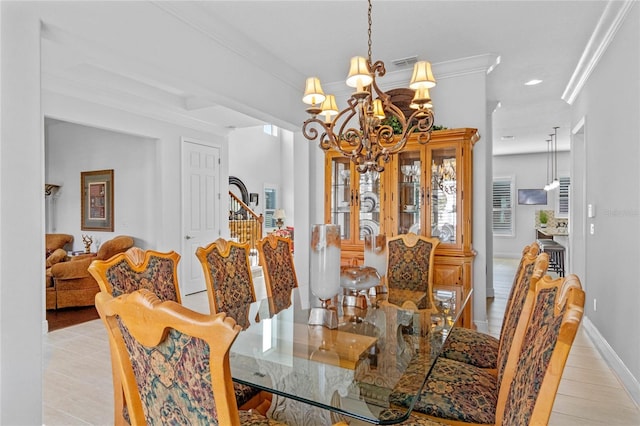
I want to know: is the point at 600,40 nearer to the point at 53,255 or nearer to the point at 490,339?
the point at 490,339

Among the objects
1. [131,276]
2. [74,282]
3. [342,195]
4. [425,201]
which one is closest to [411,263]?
[425,201]

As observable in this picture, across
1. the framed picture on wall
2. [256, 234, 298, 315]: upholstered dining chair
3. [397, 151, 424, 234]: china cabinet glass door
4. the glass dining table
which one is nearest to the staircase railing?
the framed picture on wall

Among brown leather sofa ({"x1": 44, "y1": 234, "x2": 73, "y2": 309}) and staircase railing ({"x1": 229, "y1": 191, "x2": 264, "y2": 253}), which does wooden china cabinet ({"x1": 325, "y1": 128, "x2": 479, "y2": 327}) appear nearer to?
brown leather sofa ({"x1": 44, "y1": 234, "x2": 73, "y2": 309})

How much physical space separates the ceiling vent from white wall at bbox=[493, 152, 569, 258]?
7.38 m

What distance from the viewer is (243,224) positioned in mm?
8484

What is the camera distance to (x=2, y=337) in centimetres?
185

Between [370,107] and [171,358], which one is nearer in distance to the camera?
[171,358]

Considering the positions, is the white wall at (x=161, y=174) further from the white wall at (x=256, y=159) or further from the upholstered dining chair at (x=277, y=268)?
the white wall at (x=256, y=159)

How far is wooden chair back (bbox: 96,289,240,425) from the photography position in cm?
86

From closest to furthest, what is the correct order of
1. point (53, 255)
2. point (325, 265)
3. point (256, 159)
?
point (325, 265) → point (53, 255) → point (256, 159)

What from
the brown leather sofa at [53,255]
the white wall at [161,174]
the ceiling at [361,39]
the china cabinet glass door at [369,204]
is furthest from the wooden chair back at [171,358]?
the brown leather sofa at [53,255]

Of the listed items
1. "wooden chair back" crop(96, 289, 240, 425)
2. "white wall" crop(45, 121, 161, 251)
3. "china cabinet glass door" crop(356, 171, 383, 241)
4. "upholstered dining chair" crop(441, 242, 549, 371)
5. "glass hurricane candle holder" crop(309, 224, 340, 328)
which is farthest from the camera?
"white wall" crop(45, 121, 161, 251)

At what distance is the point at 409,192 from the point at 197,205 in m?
3.46

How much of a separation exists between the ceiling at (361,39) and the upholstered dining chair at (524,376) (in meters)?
2.45
